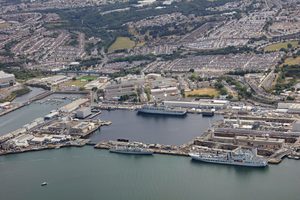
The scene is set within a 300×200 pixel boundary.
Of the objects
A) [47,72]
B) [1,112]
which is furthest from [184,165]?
[47,72]

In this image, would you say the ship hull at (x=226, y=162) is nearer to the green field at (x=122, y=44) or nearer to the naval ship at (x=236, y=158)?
the naval ship at (x=236, y=158)

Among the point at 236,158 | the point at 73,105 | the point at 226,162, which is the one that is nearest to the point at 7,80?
the point at 73,105

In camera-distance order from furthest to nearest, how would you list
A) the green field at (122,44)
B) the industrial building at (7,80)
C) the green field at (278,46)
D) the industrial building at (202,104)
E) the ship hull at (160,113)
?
the green field at (122,44), the green field at (278,46), the industrial building at (7,80), the industrial building at (202,104), the ship hull at (160,113)

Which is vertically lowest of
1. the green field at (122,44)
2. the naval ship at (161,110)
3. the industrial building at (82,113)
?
the industrial building at (82,113)

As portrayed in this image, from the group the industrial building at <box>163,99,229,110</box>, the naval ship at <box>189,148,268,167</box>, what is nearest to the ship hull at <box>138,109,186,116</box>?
the industrial building at <box>163,99,229,110</box>

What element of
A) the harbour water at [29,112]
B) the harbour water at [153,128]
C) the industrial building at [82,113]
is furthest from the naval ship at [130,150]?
the harbour water at [29,112]

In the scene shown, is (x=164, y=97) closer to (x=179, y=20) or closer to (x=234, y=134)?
(x=234, y=134)

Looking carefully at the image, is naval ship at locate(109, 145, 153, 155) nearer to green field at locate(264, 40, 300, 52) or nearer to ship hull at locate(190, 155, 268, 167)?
ship hull at locate(190, 155, 268, 167)
